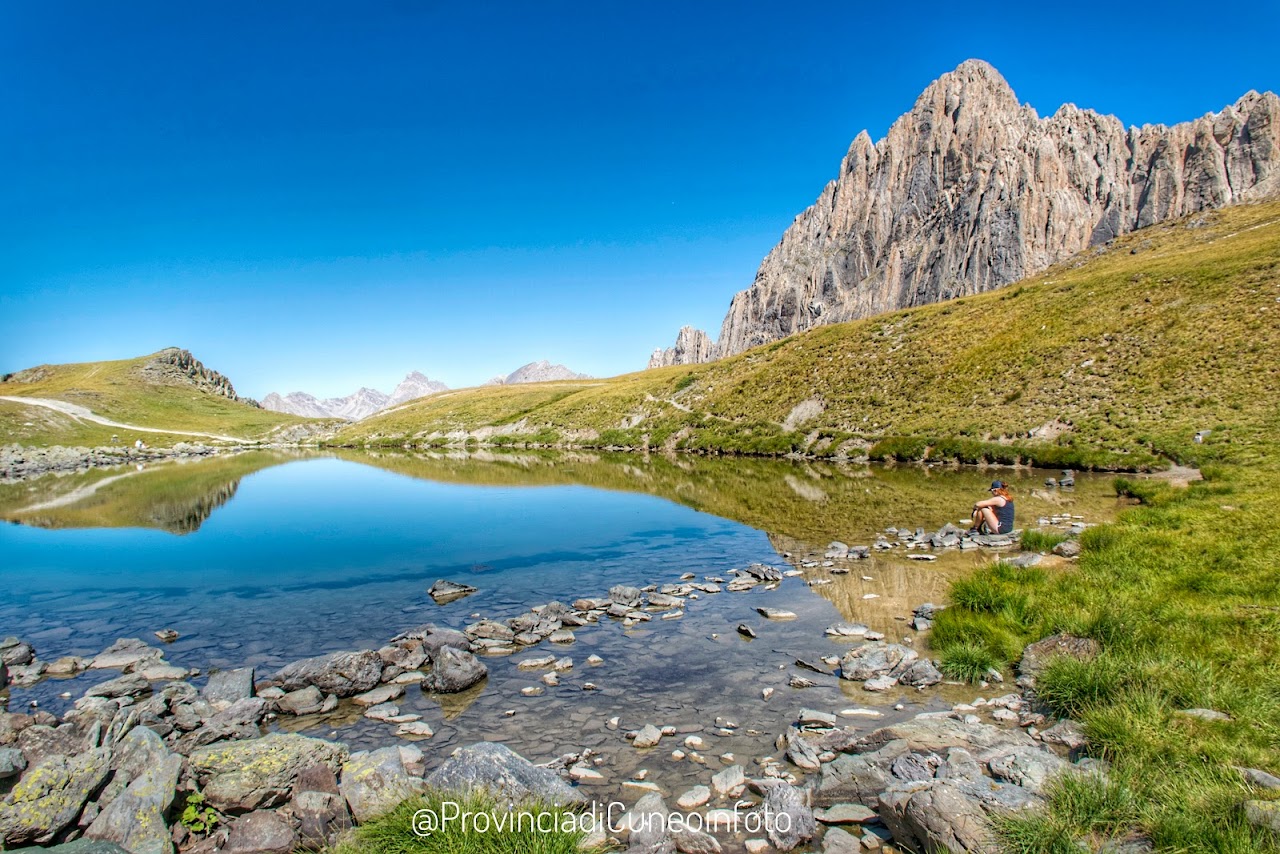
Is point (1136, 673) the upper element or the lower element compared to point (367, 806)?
upper

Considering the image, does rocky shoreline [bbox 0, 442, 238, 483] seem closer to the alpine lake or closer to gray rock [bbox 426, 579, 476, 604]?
the alpine lake

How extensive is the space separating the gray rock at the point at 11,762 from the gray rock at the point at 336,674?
4097 millimetres

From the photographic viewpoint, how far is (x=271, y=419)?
187375mm

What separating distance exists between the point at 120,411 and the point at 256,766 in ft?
614

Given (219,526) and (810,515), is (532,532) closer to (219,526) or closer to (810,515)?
(810,515)

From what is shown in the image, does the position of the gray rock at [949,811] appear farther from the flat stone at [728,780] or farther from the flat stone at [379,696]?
the flat stone at [379,696]

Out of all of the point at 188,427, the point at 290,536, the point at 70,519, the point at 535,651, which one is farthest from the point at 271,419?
the point at 535,651

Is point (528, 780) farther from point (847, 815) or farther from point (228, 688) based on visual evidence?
point (228, 688)

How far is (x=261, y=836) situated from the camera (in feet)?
25.4

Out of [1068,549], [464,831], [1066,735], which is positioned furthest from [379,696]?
[1068,549]

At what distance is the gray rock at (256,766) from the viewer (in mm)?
8430

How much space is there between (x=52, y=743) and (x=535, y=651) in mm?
8683

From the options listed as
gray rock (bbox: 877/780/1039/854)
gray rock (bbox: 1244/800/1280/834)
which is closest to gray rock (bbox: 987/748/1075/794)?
gray rock (bbox: 877/780/1039/854)

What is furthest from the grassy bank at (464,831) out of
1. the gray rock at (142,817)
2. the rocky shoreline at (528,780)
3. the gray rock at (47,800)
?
the gray rock at (47,800)
